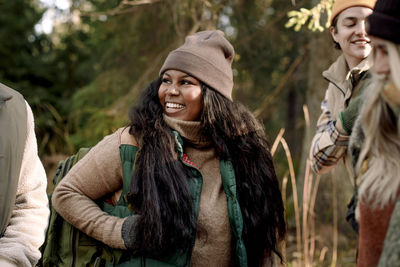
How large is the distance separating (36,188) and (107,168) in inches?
20.0

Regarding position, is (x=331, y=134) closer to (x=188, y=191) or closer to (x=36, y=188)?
(x=188, y=191)

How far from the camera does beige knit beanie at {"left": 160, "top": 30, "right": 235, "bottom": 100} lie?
2.67 m

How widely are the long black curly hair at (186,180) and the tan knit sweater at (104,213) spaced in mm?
108

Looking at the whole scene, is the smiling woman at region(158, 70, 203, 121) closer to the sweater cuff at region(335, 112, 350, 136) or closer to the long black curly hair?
the long black curly hair

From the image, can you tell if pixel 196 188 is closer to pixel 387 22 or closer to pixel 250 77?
pixel 387 22

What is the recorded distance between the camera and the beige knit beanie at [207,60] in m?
2.67

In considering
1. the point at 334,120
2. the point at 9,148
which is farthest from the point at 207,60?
the point at 9,148

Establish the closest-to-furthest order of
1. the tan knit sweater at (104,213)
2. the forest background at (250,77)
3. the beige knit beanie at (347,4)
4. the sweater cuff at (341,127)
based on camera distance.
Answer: the sweater cuff at (341,127) < the beige knit beanie at (347,4) < the tan knit sweater at (104,213) < the forest background at (250,77)

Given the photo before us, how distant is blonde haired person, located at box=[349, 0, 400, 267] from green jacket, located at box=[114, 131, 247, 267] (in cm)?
99

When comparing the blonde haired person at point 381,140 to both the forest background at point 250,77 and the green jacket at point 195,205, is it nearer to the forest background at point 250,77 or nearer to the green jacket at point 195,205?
the green jacket at point 195,205

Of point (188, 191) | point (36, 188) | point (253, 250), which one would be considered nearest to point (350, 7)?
point (188, 191)

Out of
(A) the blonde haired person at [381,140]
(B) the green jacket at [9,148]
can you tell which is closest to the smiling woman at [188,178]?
(B) the green jacket at [9,148]

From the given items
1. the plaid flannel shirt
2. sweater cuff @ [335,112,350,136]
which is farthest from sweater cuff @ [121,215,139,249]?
sweater cuff @ [335,112,350,136]

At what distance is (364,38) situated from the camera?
2297 millimetres
